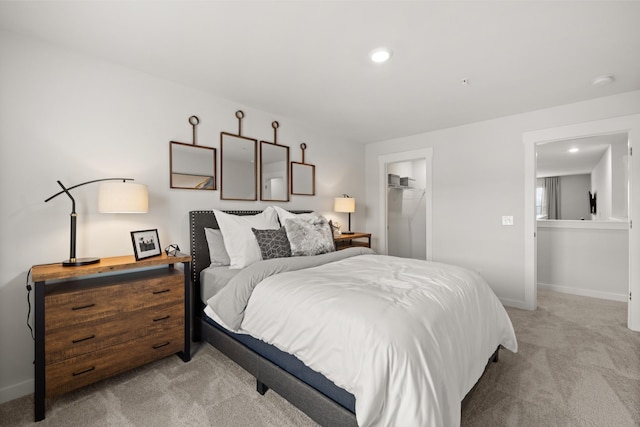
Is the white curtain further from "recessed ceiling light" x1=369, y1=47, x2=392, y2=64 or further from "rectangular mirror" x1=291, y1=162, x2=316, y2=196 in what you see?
"recessed ceiling light" x1=369, y1=47, x2=392, y2=64

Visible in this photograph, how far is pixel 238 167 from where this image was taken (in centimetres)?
325

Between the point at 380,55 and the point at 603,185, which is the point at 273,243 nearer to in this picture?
the point at 380,55

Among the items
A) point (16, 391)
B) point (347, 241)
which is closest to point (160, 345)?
point (16, 391)

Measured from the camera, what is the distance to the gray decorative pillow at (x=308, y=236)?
112 inches

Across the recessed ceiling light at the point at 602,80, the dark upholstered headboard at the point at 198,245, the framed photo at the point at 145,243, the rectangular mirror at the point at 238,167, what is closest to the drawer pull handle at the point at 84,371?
the framed photo at the point at 145,243

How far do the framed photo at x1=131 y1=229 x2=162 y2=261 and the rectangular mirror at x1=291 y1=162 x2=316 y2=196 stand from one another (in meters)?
1.83

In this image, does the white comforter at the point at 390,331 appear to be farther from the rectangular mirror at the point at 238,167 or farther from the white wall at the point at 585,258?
the white wall at the point at 585,258

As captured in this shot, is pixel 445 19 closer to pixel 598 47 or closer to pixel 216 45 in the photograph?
pixel 598 47

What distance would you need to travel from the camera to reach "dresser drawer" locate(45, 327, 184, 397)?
1763 mm

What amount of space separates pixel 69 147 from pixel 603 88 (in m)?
4.78

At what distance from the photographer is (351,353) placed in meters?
1.32

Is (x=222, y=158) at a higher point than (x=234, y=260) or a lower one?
higher

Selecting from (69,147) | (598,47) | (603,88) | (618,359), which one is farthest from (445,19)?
(618,359)

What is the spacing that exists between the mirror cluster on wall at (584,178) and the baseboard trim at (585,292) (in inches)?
52.6
